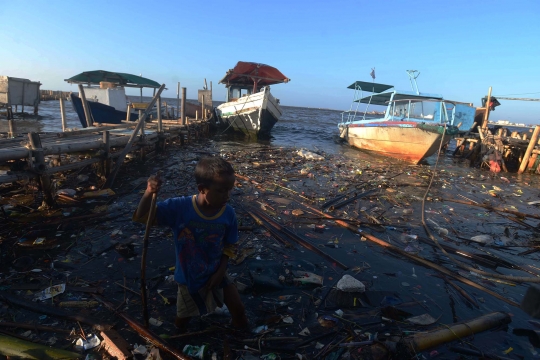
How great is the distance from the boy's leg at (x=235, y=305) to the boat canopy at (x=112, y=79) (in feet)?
58.6

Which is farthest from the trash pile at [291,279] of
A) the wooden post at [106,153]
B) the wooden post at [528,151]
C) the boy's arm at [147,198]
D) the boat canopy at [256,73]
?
the boat canopy at [256,73]

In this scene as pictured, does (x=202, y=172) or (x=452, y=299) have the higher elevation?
(x=202, y=172)

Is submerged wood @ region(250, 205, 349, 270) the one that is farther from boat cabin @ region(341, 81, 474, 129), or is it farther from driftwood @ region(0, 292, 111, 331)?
boat cabin @ region(341, 81, 474, 129)

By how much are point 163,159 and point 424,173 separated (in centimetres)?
982

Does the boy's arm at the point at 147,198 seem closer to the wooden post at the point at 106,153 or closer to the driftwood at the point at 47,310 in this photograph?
the driftwood at the point at 47,310

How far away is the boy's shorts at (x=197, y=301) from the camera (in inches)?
100

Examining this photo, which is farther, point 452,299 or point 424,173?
point 424,173

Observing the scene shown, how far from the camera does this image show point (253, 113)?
19344 millimetres

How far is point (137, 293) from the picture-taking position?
11.0ft

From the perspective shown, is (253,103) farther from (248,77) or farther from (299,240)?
(299,240)

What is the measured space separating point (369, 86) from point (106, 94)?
14525 mm

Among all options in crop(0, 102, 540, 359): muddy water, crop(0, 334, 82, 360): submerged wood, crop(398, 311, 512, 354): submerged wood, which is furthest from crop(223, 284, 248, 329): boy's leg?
crop(398, 311, 512, 354): submerged wood

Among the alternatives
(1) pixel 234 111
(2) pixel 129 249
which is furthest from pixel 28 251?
(1) pixel 234 111

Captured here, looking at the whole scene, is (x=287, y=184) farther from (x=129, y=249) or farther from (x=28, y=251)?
(x=28, y=251)
